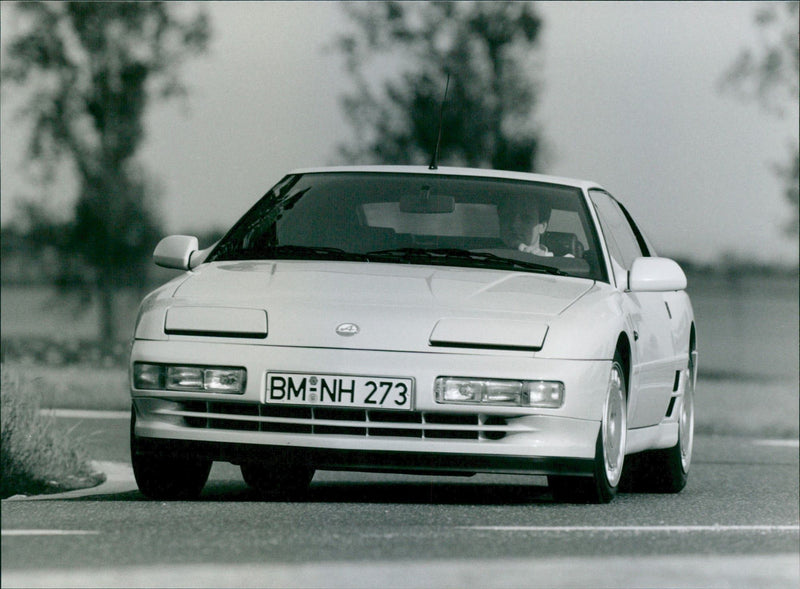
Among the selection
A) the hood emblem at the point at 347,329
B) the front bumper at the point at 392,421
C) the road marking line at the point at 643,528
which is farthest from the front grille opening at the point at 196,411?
the road marking line at the point at 643,528

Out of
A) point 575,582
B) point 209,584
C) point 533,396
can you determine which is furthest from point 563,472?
point 209,584

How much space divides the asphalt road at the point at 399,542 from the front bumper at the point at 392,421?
0.71ft

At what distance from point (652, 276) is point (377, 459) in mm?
1749

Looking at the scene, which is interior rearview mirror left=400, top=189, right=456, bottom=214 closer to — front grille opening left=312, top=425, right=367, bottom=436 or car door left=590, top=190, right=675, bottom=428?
car door left=590, top=190, right=675, bottom=428

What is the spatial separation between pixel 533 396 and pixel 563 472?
0.38m

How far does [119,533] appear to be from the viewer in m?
5.32

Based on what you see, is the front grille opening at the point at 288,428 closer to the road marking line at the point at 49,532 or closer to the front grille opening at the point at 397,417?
the front grille opening at the point at 397,417

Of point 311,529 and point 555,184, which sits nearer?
point 311,529

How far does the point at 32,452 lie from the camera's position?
9484mm

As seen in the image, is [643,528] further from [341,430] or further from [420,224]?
[420,224]

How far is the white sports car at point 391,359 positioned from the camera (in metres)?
6.50

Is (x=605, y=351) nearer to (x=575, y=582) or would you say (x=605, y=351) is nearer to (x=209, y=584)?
(x=575, y=582)

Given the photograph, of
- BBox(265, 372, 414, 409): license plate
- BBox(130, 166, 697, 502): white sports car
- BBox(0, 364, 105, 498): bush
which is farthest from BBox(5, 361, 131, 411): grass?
BBox(265, 372, 414, 409): license plate

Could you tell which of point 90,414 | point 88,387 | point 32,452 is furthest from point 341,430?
point 88,387
